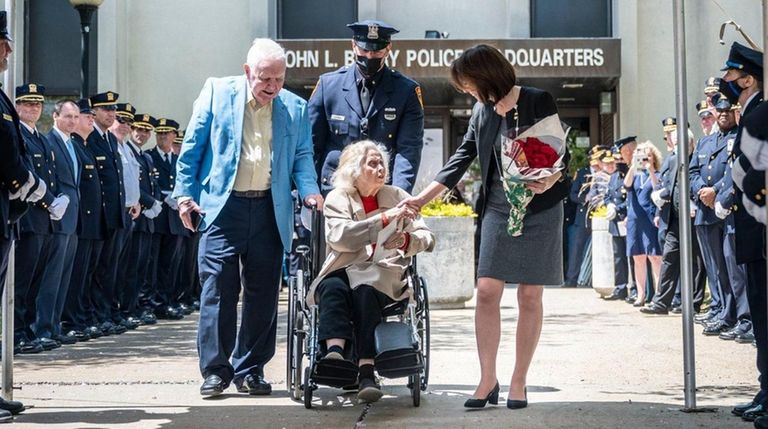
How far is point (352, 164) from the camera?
7.21m

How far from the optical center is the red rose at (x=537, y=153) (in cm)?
674

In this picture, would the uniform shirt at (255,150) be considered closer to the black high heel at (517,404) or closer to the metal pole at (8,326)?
the metal pole at (8,326)

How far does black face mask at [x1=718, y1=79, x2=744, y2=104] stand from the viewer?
23.4 feet

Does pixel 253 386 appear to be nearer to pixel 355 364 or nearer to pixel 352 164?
pixel 355 364

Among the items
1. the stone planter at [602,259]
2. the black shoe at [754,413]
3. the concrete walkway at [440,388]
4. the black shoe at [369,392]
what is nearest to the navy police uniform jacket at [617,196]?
the stone planter at [602,259]

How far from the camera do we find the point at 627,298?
16.8 metres

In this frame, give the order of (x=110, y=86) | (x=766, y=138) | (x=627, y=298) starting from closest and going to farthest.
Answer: (x=766, y=138), (x=627, y=298), (x=110, y=86)

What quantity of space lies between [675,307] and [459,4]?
10616mm

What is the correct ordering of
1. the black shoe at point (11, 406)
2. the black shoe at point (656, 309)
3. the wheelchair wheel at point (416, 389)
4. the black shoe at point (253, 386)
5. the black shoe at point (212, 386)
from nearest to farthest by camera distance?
1. the black shoe at point (11, 406)
2. the wheelchair wheel at point (416, 389)
3. the black shoe at point (212, 386)
4. the black shoe at point (253, 386)
5. the black shoe at point (656, 309)

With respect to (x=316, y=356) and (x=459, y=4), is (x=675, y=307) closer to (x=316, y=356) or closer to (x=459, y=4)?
(x=316, y=356)

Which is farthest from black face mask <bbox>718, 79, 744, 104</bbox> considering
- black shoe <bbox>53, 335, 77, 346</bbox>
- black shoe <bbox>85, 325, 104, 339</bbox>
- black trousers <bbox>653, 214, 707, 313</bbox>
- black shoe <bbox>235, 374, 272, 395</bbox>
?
black shoe <bbox>85, 325, 104, 339</bbox>

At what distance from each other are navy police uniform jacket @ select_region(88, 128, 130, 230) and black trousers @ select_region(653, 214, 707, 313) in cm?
602

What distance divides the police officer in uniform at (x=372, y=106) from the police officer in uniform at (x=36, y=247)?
11.2 ft

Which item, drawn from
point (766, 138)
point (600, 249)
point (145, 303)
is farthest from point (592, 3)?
point (766, 138)
